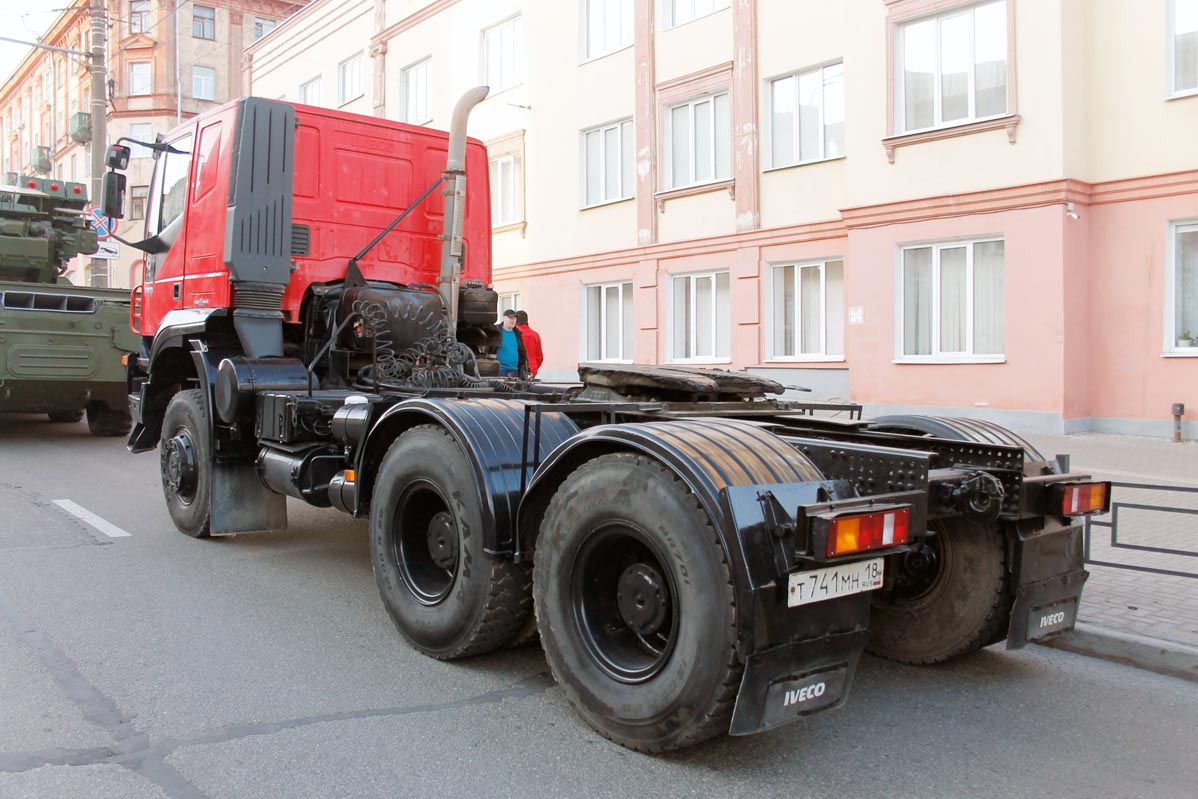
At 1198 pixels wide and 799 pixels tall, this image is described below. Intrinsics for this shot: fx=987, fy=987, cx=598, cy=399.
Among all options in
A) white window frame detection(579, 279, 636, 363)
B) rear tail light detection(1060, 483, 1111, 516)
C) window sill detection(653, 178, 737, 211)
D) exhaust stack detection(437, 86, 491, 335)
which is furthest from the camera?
white window frame detection(579, 279, 636, 363)

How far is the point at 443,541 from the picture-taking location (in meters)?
4.50

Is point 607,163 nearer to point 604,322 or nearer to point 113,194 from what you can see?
point 604,322

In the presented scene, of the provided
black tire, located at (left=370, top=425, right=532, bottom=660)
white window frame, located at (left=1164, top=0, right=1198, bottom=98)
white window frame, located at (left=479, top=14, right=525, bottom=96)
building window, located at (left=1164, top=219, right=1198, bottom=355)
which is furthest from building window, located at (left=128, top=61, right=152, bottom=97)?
black tire, located at (left=370, top=425, right=532, bottom=660)

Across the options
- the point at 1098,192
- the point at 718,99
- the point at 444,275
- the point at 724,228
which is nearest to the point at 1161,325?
the point at 1098,192

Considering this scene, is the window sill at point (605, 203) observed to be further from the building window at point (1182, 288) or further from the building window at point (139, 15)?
the building window at point (139, 15)

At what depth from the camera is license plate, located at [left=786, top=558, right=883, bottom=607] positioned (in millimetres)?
3004

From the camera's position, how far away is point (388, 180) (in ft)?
23.3

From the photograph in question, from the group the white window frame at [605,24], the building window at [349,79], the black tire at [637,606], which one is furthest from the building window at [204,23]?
the black tire at [637,606]

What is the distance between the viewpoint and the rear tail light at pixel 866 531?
9.68ft

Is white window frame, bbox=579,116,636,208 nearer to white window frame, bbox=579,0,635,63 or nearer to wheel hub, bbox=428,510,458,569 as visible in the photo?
white window frame, bbox=579,0,635,63

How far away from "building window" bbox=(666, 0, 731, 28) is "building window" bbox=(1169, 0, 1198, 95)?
705 cm

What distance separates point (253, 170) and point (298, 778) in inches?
173

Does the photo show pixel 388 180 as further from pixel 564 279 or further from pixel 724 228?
pixel 564 279

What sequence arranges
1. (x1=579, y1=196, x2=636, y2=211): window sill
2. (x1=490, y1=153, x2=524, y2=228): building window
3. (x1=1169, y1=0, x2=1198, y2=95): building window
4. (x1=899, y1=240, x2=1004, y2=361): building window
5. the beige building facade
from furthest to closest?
(x1=490, y1=153, x2=524, y2=228): building window
(x1=579, y1=196, x2=636, y2=211): window sill
(x1=899, y1=240, x2=1004, y2=361): building window
the beige building facade
(x1=1169, y1=0, x2=1198, y2=95): building window
